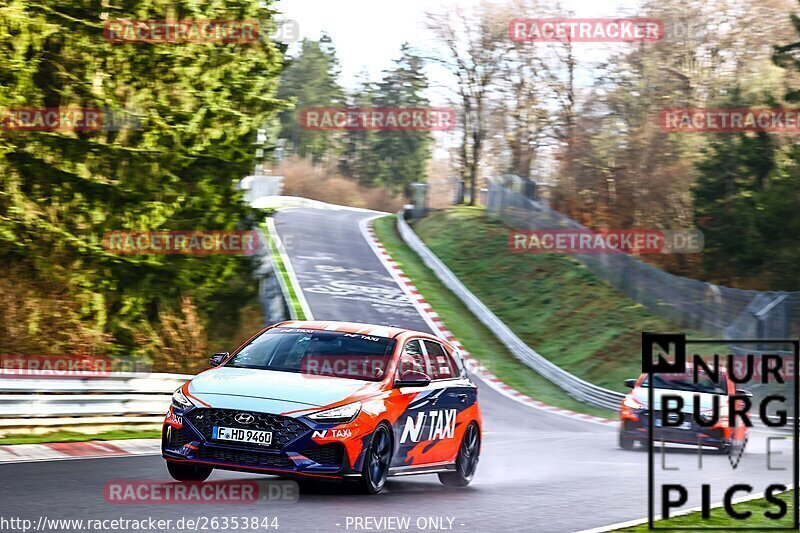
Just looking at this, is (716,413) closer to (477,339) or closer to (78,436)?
(78,436)

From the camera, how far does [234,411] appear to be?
9.99 meters

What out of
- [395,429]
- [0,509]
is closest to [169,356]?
[395,429]

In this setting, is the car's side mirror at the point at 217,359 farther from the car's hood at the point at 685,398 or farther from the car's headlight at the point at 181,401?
the car's hood at the point at 685,398

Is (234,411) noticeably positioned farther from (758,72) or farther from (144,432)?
(758,72)

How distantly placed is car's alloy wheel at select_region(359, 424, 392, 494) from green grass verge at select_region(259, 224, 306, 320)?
78.8 feet

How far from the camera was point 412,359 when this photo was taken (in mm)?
12008

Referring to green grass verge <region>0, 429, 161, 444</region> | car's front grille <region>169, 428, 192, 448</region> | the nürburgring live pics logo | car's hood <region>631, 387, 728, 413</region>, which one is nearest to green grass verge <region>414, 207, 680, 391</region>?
the nürburgring live pics logo

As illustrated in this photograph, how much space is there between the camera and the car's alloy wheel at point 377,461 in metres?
10.3

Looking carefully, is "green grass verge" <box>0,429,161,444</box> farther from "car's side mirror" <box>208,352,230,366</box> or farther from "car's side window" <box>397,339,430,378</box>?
"car's side window" <box>397,339,430,378</box>

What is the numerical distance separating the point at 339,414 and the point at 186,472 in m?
1.61

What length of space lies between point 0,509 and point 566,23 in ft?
173

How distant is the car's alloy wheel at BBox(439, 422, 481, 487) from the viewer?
12.8 metres

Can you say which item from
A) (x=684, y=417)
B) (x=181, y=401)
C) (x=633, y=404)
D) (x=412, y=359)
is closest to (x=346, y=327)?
(x=412, y=359)

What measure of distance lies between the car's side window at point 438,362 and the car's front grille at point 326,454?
2517 mm
